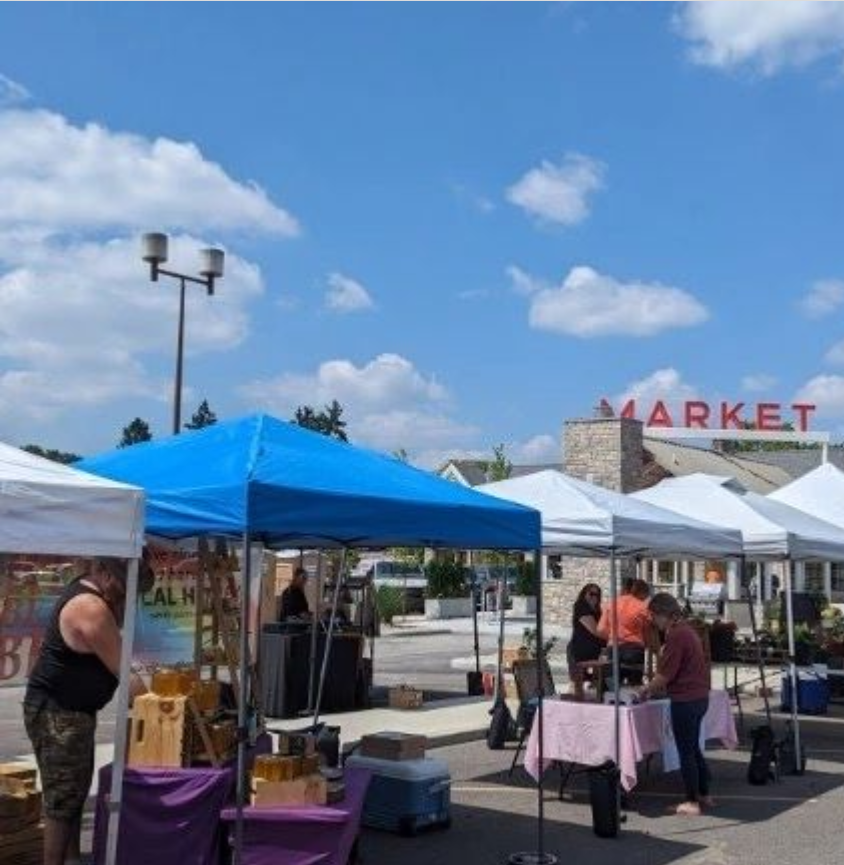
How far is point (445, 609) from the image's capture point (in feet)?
117

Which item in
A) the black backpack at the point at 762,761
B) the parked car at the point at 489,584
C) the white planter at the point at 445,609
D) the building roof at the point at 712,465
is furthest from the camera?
the building roof at the point at 712,465

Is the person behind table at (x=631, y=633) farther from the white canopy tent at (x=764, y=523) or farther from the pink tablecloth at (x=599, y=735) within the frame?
the pink tablecloth at (x=599, y=735)

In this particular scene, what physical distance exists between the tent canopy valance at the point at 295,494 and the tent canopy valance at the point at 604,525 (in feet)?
5.90

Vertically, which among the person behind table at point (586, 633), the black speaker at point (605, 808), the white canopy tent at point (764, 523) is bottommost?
the black speaker at point (605, 808)

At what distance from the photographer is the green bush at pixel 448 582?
36719mm

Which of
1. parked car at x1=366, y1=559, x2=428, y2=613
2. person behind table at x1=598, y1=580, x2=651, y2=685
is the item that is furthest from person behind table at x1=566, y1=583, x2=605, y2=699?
parked car at x1=366, y1=559, x2=428, y2=613

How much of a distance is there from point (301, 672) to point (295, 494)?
28.3 feet

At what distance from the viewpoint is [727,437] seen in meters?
34.5

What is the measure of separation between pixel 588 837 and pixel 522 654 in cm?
534

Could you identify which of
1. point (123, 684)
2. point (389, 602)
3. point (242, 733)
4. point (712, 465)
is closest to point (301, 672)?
point (242, 733)

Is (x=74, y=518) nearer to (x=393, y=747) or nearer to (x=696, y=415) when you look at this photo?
(x=393, y=747)

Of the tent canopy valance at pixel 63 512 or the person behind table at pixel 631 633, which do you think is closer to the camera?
the tent canopy valance at pixel 63 512

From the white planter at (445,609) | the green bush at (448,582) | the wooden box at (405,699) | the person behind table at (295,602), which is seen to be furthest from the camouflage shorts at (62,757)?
the green bush at (448,582)

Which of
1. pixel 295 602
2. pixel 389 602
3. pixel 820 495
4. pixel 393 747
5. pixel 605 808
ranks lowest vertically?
pixel 605 808
